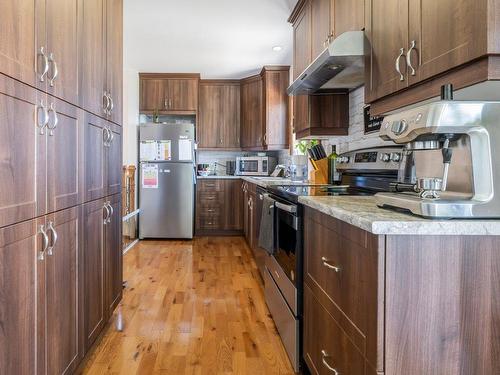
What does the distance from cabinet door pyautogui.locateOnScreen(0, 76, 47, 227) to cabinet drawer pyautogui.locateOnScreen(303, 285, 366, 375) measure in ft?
3.50

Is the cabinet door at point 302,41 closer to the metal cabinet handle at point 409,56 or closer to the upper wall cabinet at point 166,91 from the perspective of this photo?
the metal cabinet handle at point 409,56

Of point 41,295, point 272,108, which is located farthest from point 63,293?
point 272,108

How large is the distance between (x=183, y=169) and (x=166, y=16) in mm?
2095

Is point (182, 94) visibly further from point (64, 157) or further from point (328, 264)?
point (328, 264)

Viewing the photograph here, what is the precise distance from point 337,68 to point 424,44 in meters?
0.86

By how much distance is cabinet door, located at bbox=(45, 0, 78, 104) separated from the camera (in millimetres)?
1302

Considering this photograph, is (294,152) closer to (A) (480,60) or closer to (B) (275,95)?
(B) (275,95)

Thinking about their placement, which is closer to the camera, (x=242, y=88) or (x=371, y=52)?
(x=371, y=52)

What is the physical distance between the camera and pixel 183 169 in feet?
16.2

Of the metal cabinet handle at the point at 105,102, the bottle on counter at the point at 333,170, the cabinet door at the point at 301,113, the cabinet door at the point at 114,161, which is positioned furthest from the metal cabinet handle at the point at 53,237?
the cabinet door at the point at 301,113

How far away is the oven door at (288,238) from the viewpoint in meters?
1.70

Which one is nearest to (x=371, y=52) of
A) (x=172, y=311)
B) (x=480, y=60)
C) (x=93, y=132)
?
(x=480, y=60)

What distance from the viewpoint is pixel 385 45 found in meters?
1.47

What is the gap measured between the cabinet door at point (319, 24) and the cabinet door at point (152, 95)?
125 inches
